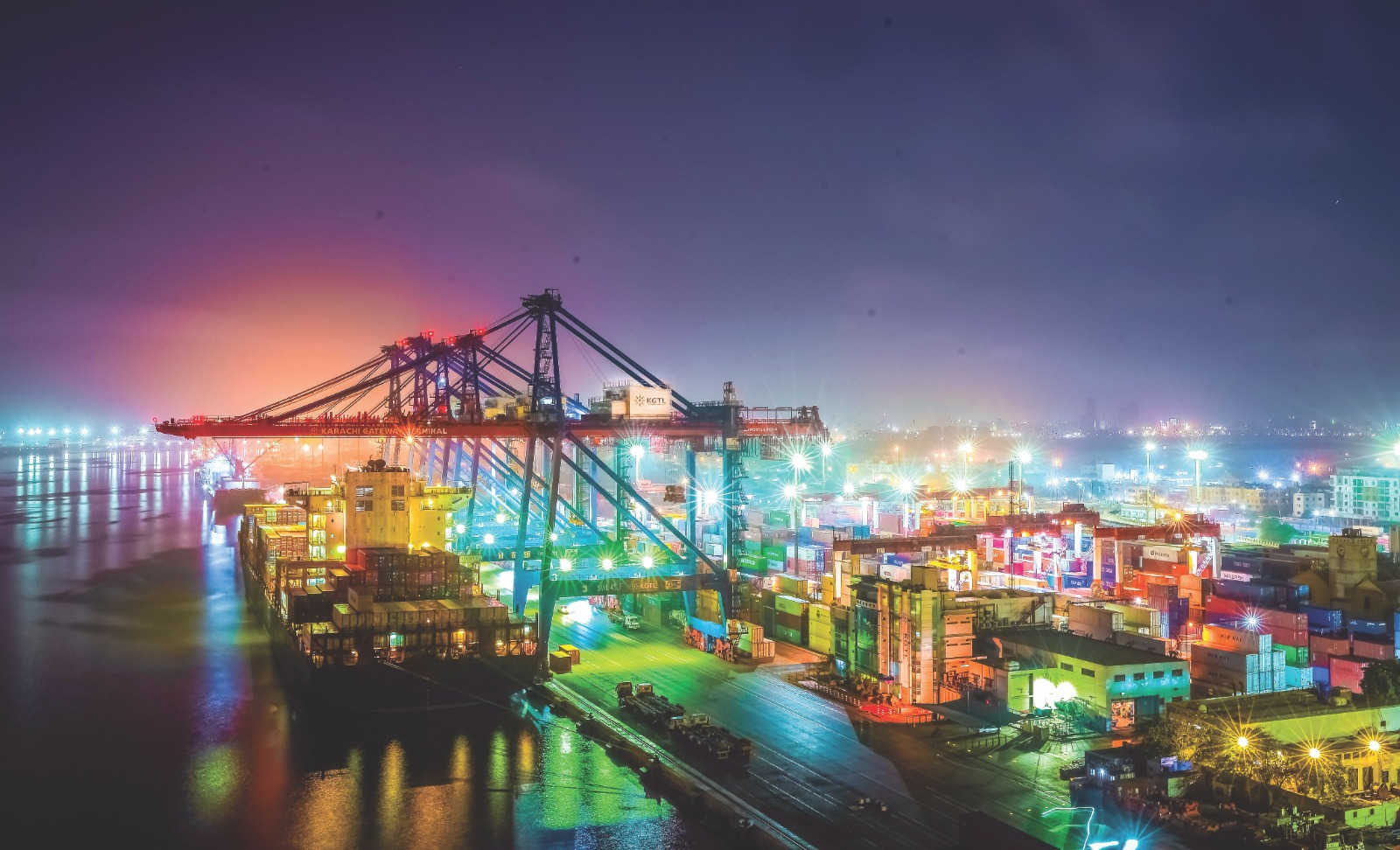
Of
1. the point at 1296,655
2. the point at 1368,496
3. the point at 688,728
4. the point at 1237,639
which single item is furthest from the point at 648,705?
the point at 1368,496

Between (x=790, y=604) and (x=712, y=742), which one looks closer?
(x=712, y=742)

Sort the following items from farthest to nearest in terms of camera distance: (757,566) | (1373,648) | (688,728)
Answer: (757,566), (1373,648), (688,728)

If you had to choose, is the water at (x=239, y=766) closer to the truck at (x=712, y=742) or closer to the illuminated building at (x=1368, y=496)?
the truck at (x=712, y=742)

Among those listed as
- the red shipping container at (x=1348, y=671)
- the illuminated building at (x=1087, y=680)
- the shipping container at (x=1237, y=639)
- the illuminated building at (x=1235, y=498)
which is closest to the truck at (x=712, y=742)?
the illuminated building at (x=1087, y=680)

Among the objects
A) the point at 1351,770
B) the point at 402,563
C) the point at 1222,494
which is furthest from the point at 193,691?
the point at 1222,494

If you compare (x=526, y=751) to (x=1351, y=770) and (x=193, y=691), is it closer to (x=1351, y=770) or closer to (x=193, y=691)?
(x=193, y=691)

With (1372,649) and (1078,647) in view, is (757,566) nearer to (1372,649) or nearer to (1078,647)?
(1078,647)

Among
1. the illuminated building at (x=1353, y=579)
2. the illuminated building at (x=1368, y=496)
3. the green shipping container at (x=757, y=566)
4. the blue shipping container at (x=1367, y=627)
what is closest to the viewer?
the blue shipping container at (x=1367, y=627)
